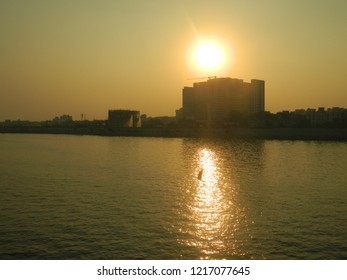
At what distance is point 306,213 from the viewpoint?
27062 millimetres

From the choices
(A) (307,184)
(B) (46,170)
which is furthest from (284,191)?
(B) (46,170)

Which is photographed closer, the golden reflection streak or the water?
the water

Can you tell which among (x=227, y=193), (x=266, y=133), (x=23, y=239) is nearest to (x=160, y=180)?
(x=227, y=193)

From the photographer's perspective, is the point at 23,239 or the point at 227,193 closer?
the point at 23,239

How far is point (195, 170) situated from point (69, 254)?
39508 mm

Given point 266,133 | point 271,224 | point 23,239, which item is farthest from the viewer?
point 266,133

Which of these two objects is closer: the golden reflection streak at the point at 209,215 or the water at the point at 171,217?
the water at the point at 171,217

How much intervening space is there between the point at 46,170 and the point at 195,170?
2120 centimetres

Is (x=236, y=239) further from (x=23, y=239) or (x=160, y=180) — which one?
(x=160, y=180)

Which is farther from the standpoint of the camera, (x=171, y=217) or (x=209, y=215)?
(x=209, y=215)

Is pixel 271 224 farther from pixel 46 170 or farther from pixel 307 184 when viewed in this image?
pixel 46 170

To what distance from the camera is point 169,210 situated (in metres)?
27.9

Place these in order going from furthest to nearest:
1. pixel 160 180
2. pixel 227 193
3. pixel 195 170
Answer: pixel 195 170 → pixel 160 180 → pixel 227 193

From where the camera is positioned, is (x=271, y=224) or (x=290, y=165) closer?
(x=271, y=224)
